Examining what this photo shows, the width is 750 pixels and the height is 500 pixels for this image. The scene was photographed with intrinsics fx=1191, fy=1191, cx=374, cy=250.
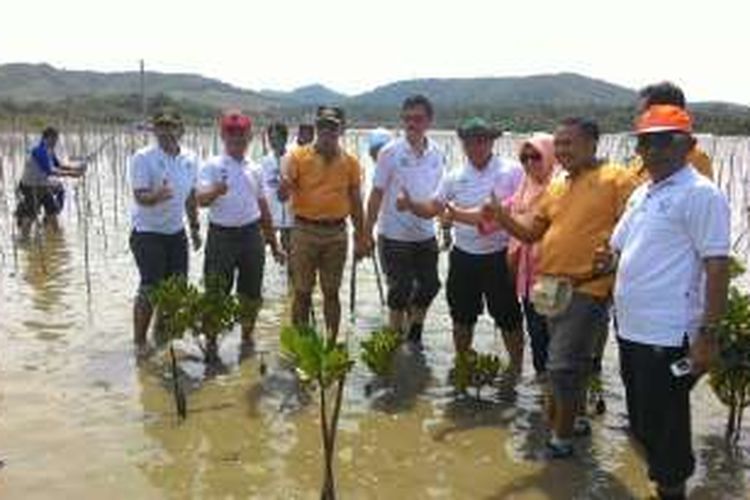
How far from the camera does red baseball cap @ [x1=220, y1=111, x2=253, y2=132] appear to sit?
8930 millimetres

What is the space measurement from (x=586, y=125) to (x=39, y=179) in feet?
42.5

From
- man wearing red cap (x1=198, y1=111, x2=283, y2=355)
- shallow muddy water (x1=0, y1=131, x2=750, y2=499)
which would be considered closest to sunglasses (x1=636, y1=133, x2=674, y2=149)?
shallow muddy water (x1=0, y1=131, x2=750, y2=499)

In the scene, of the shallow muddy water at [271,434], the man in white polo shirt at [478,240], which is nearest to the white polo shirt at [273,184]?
the shallow muddy water at [271,434]

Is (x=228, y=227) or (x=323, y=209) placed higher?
(x=323, y=209)

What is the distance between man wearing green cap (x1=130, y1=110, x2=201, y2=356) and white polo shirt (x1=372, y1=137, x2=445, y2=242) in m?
1.52

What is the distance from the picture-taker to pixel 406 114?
8969 millimetres

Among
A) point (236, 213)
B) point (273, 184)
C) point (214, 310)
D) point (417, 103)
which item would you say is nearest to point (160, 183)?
point (236, 213)

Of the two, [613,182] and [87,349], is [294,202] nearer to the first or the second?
[87,349]

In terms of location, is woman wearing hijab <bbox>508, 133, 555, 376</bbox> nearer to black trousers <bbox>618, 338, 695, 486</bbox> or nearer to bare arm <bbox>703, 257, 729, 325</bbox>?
black trousers <bbox>618, 338, 695, 486</bbox>

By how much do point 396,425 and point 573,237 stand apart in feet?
6.09

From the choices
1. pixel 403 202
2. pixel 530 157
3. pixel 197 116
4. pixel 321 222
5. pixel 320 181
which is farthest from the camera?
pixel 197 116

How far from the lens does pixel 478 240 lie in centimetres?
809

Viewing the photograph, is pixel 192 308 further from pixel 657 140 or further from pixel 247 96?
pixel 247 96

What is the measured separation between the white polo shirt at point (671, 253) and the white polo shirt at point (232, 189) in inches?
173
